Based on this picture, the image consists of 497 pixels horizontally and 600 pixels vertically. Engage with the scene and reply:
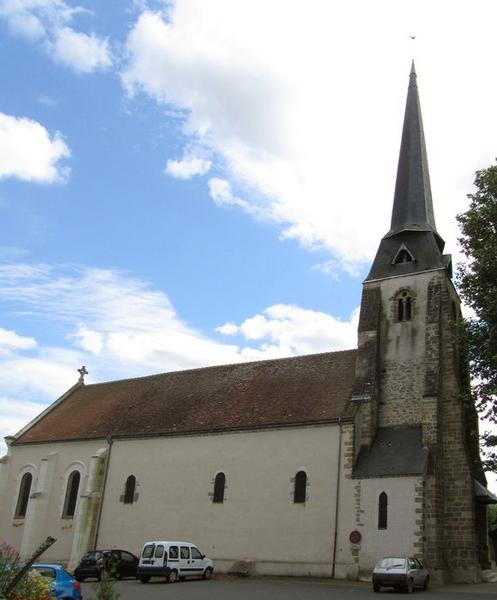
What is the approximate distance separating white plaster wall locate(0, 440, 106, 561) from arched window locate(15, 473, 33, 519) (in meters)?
0.25

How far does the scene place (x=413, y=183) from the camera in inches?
1233

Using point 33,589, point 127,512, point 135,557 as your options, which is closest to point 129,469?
point 127,512

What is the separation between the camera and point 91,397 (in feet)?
125

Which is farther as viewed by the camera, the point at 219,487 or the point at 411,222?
the point at 411,222

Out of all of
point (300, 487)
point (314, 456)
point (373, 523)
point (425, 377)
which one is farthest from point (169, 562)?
point (425, 377)

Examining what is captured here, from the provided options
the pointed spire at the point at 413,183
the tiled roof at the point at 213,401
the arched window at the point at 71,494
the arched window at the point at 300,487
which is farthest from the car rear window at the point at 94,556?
the pointed spire at the point at 413,183

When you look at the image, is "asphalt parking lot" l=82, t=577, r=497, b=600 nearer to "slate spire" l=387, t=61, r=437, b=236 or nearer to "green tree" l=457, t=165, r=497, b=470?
"green tree" l=457, t=165, r=497, b=470

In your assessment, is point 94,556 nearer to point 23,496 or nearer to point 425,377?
point 23,496

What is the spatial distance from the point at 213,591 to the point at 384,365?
12.4m

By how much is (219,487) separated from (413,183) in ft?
56.9

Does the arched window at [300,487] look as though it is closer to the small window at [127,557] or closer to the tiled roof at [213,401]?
the tiled roof at [213,401]

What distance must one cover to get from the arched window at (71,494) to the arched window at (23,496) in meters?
3.00

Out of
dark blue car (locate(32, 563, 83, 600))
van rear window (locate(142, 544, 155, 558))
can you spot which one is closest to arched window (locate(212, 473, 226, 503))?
van rear window (locate(142, 544, 155, 558))

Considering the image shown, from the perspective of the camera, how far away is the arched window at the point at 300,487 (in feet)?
83.4
